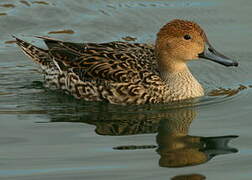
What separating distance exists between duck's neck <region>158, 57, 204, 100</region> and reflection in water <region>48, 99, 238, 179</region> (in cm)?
27

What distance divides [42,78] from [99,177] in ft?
14.7

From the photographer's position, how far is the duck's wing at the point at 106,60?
11.9m

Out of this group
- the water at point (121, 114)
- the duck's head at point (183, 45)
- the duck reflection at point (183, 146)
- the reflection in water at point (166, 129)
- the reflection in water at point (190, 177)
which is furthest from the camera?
the duck's head at point (183, 45)

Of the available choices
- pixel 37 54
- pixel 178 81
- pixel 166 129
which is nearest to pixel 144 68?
pixel 178 81

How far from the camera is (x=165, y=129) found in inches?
431

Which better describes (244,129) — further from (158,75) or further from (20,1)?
(20,1)

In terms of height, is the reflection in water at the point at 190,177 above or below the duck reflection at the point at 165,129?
below

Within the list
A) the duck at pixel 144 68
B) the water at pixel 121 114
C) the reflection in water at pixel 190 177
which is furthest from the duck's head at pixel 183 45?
the reflection in water at pixel 190 177

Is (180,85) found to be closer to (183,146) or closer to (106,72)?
(106,72)

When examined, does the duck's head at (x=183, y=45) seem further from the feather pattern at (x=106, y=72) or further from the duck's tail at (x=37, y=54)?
the duck's tail at (x=37, y=54)

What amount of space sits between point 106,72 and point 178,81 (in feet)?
3.41

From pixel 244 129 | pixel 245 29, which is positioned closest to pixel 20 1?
pixel 245 29

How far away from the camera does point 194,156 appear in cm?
984

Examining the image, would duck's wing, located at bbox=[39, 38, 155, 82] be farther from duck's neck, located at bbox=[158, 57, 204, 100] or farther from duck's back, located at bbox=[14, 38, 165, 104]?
duck's neck, located at bbox=[158, 57, 204, 100]
